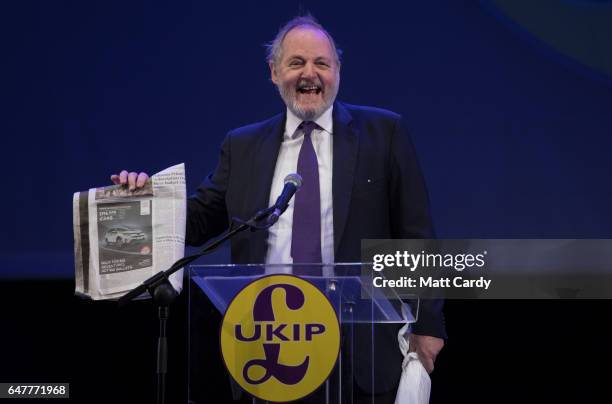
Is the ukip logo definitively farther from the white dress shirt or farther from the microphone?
the white dress shirt

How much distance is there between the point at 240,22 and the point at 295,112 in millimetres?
1033

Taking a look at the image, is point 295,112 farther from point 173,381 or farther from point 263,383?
point 173,381

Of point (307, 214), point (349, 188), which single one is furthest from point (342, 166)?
point (307, 214)

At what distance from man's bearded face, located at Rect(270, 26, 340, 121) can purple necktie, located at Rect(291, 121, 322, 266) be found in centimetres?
13

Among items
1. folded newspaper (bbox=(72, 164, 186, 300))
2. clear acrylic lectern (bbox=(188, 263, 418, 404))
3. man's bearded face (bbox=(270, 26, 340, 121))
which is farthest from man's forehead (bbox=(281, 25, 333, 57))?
clear acrylic lectern (bbox=(188, 263, 418, 404))

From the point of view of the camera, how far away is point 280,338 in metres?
1.76

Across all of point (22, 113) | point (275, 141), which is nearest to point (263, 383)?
point (275, 141)

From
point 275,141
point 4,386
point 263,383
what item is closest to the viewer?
point 263,383

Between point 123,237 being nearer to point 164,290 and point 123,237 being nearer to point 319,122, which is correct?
point 164,290

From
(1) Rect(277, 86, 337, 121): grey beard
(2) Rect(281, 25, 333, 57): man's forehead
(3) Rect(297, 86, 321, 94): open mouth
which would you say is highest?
(2) Rect(281, 25, 333, 57): man's forehead

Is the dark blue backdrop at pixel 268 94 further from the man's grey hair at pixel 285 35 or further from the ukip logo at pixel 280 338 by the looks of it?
the ukip logo at pixel 280 338

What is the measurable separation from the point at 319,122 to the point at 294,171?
195mm

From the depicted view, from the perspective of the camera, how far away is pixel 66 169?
140 inches

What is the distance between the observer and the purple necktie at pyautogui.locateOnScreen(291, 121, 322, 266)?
238 centimetres
